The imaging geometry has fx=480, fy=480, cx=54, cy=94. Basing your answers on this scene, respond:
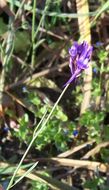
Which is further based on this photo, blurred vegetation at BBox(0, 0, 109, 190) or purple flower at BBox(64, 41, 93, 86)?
blurred vegetation at BBox(0, 0, 109, 190)

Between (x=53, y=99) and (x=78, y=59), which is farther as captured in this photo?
(x=53, y=99)

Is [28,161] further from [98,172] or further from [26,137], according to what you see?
[98,172]

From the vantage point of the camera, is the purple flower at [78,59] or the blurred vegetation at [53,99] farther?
the blurred vegetation at [53,99]

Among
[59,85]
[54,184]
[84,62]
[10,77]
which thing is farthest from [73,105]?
[84,62]

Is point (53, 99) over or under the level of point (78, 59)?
under
